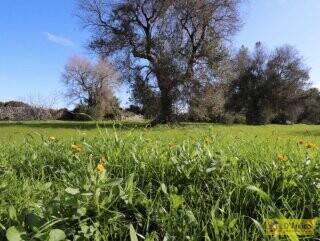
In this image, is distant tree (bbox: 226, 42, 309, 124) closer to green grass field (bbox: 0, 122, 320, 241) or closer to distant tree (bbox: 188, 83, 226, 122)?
distant tree (bbox: 188, 83, 226, 122)

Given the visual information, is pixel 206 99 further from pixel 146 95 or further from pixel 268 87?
pixel 268 87

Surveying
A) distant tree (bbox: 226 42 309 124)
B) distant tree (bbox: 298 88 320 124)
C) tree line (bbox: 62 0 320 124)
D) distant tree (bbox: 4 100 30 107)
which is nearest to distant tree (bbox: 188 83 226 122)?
tree line (bbox: 62 0 320 124)

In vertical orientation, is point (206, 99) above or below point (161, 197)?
above

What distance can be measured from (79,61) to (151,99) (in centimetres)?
2599

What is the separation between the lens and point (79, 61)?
46625mm

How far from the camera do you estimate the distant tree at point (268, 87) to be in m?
39.1

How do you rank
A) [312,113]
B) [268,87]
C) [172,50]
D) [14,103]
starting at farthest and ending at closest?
[312,113] < [14,103] < [268,87] < [172,50]

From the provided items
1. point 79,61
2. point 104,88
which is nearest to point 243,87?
point 104,88

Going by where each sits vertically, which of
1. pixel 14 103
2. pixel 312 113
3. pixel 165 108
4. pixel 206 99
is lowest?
pixel 165 108

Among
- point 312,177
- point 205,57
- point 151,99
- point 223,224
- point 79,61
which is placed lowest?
point 223,224

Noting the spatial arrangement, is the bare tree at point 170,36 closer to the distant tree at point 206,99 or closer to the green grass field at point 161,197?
the distant tree at point 206,99

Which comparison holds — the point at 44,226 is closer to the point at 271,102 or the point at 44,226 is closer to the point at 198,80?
the point at 198,80

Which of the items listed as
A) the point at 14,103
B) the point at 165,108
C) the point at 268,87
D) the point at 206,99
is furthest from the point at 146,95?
the point at 14,103

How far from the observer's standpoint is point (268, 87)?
39.0 metres
